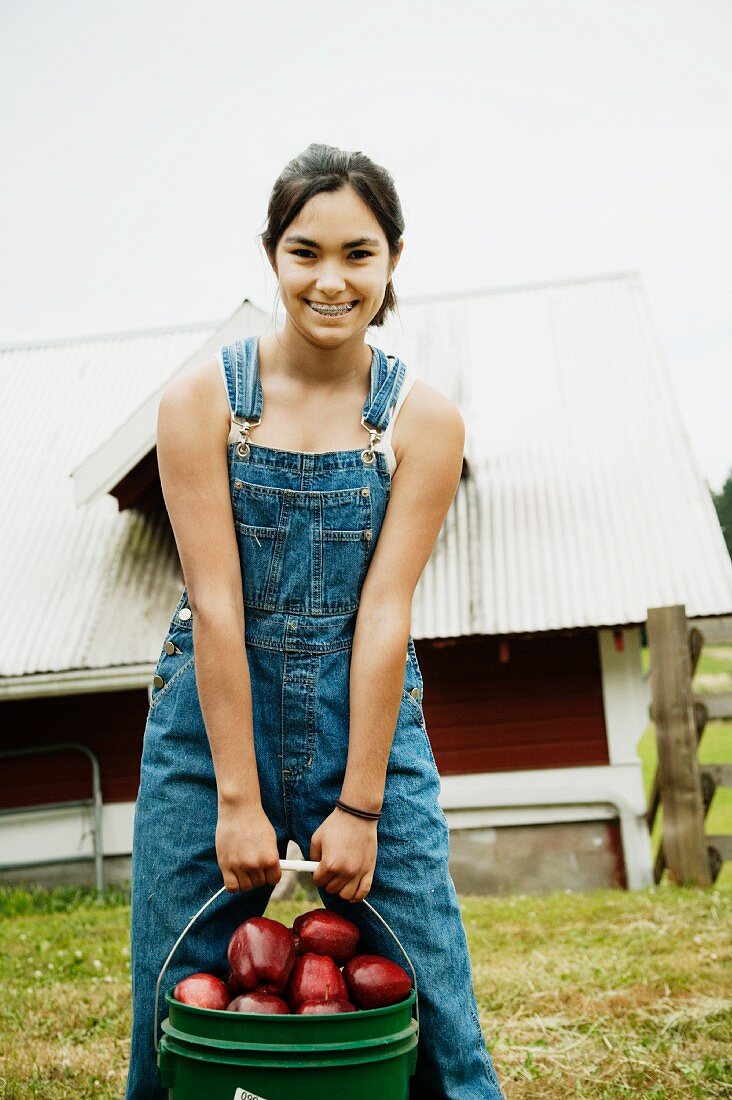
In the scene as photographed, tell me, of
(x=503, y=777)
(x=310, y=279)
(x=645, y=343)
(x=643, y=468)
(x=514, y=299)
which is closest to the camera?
(x=310, y=279)

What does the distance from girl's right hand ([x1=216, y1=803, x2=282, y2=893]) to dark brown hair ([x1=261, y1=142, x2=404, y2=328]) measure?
1303mm

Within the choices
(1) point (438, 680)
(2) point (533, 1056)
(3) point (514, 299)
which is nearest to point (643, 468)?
(1) point (438, 680)

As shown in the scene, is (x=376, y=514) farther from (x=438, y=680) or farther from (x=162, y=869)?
(x=438, y=680)

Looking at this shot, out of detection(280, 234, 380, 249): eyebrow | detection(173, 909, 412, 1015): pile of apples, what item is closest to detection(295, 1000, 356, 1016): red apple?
detection(173, 909, 412, 1015): pile of apples

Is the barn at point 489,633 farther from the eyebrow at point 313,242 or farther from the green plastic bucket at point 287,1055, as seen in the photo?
the green plastic bucket at point 287,1055

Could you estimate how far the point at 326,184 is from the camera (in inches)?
94.6

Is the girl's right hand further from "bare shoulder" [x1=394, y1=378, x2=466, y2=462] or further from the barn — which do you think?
the barn

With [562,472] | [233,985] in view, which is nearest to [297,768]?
[233,985]

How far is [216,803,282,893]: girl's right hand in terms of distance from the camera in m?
2.17

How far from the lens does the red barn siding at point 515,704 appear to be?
28.5 ft

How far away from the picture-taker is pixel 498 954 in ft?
17.1

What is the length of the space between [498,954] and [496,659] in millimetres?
3796

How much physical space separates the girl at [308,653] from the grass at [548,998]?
133 centimetres

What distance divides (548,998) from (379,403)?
294cm
